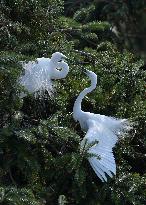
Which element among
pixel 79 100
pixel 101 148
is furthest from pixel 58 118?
pixel 101 148

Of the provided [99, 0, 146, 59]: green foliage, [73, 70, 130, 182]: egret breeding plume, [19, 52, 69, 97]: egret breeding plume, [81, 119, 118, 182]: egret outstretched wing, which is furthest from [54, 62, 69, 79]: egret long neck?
[99, 0, 146, 59]: green foliage

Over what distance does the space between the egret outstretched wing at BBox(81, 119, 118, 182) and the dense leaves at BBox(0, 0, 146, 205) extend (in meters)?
0.05

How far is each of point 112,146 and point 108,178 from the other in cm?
20

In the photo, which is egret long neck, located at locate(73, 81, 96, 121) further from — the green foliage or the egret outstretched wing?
the green foliage

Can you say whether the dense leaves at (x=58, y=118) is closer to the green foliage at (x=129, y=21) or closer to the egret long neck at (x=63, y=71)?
the egret long neck at (x=63, y=71)

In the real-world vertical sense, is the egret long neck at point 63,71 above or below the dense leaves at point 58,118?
above

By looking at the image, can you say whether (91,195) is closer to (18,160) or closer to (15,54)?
(18,160)

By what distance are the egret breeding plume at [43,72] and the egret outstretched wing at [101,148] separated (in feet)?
0.93

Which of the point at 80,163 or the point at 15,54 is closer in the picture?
the point at 80,163

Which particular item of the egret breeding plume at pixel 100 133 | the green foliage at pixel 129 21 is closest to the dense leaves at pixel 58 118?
the egret breeding plume at pixel 100 133

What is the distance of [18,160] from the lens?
2852 mm

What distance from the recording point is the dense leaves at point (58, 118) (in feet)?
9.37

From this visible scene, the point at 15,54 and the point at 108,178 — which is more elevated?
the point at 15,54

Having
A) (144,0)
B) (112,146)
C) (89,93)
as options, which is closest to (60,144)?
(112,146)
